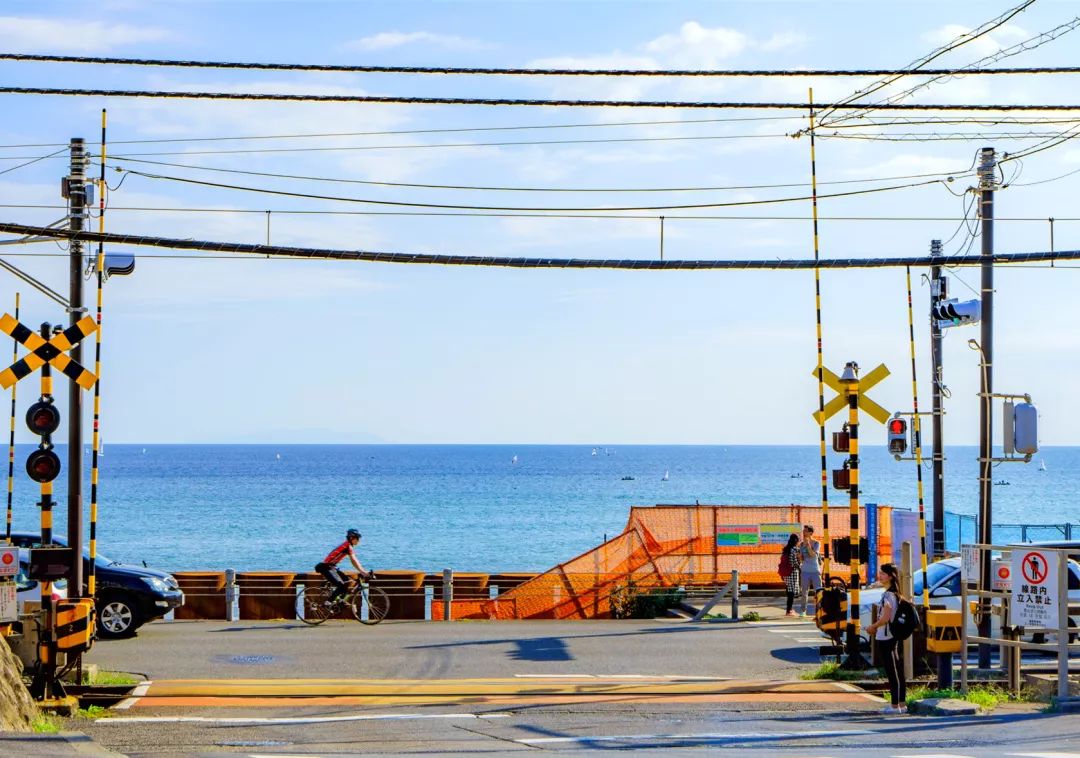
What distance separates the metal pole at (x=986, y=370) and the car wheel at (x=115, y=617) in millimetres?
12976

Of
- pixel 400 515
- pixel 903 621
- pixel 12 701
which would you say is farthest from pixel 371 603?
pixel 400 515

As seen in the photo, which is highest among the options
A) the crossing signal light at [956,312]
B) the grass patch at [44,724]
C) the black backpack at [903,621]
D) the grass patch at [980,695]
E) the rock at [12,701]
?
the crossing signal light at [956,312]

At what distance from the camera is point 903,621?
49.2ft

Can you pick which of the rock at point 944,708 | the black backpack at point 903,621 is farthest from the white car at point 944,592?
the rock at point 944,708

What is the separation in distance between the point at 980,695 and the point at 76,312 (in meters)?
12.1

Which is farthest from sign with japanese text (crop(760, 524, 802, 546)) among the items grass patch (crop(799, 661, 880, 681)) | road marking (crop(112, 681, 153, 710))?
road marking (crop(112, 681, 153, 710))

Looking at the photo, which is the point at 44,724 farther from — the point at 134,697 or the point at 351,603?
the point at 351,603

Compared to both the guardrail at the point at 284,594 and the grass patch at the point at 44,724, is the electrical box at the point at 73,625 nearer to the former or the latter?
the grass patch at the point at 44,724

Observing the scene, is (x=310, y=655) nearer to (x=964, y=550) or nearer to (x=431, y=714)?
(x=431, y=714)

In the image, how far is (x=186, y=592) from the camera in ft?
86.5

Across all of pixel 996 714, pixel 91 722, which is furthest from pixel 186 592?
pixel 996 714

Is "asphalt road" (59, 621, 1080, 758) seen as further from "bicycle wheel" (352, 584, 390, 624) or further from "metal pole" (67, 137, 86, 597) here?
"metal pole" (67, 137, 86, 597)

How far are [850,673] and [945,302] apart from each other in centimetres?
875

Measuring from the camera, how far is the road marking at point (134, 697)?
14.6m
